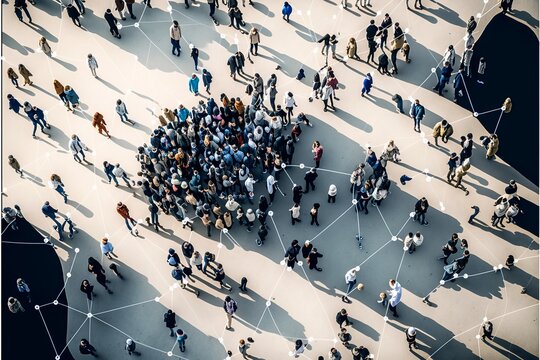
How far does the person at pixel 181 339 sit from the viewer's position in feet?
61.8

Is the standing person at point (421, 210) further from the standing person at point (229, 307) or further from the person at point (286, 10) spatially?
the person at point (286, 10)

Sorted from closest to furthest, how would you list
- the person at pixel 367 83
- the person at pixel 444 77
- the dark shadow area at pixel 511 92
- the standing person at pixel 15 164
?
the standing person at pixel 15 164
the dark shadow area at pixel 511 92
the person at pixel 444 77
the person at pixel 367 83

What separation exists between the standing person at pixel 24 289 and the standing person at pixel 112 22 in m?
12.6

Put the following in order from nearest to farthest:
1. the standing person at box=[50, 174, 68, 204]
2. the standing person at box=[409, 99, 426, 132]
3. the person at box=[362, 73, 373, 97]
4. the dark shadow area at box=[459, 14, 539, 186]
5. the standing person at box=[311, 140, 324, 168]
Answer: the standing person at box=[50, 174, 68, 204] → the standing person at box=[311, 140, 324, 168] → the standing person at box=[409, 99, 426, 132] → the dark shadow area at box=[459, 14, 539, 186] → the person at box=[362, 73, 373, 97]

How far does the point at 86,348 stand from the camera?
1902 cm

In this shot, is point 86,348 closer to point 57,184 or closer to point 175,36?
point 57,184

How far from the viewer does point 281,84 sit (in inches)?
1017

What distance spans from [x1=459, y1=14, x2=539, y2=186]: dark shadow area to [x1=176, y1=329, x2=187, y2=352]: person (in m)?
14.4

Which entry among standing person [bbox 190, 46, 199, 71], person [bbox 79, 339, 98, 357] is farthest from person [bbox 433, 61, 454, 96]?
person [bbox 79, 339, 98, 357]

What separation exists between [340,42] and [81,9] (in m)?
12.6

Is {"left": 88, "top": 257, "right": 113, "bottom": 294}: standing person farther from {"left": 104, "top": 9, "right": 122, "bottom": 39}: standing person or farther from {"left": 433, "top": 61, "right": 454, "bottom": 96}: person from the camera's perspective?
{"left": 433, "top": 61, "right": 454, "bottom": 96}: person

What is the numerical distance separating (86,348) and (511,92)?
65.4 feet

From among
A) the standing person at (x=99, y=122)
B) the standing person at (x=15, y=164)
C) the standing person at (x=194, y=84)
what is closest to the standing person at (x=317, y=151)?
the standing person at (x=194, y=84)

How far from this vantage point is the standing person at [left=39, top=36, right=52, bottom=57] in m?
26.2
